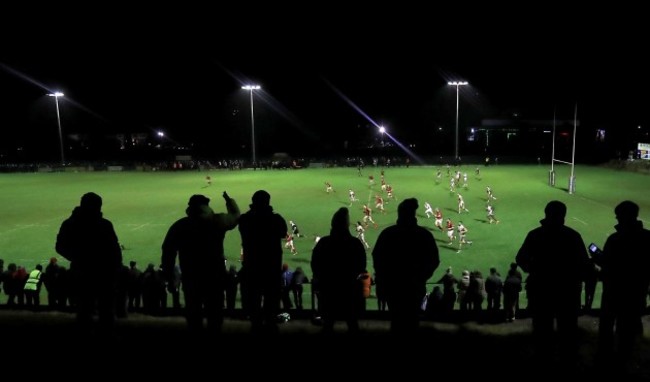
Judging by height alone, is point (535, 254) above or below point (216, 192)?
above

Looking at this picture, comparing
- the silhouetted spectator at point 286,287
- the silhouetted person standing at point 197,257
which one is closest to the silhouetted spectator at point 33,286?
the silhouetted spectator at point 286,287

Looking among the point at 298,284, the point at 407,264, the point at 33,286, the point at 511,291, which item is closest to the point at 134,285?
the point at 33,286

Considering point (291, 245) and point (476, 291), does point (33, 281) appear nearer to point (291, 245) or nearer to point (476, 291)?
point (476, 291)

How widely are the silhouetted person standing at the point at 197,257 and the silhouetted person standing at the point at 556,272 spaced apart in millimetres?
3689

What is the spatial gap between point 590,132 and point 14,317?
94.3m

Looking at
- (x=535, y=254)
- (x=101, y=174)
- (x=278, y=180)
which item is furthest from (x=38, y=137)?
(x=535, y=254)

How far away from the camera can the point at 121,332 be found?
6.50 m

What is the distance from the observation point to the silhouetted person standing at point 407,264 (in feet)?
18.8

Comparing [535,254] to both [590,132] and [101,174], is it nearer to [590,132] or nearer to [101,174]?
[101,174]

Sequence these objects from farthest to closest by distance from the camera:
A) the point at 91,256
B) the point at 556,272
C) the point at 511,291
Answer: the point at 511,291, the point at 91,256, the point at 556,272

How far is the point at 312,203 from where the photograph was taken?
1348 inches

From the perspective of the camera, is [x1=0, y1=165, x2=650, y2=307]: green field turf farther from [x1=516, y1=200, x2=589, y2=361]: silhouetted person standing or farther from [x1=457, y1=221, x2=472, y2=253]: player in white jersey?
[x1=516, y1=200, x2=589, y2=361]: silhouetted person standing

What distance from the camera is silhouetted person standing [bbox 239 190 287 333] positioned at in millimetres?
6309

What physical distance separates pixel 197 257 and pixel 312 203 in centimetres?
2835
